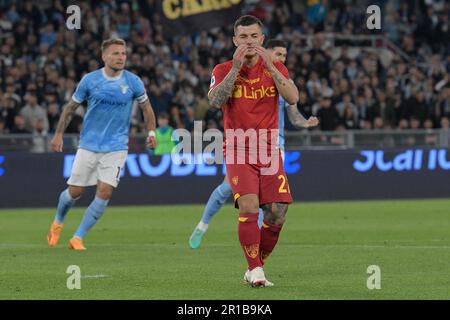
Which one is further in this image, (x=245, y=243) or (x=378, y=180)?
(x=378, y=180)

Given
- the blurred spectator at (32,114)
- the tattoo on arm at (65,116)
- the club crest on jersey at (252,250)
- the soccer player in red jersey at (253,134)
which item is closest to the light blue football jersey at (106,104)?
the tattoo on arm at (65,116)

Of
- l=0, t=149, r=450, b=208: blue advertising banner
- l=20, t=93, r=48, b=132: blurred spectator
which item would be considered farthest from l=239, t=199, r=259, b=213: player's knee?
l=20, t=93, r=48, b=132: blurred spectator

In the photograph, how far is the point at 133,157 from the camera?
22.5m

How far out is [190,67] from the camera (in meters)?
26.6

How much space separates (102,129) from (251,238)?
4.62 metres

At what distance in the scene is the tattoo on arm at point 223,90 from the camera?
9.77 metres

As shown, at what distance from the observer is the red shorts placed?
10000 millimetres

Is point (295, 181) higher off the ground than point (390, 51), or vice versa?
point (390, 51)

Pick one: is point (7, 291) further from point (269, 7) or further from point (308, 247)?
point (269, 7)

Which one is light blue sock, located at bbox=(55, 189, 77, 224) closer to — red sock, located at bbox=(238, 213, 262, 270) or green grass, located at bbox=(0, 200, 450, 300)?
green grass, located at bbox=(0, 200, 450, 300)

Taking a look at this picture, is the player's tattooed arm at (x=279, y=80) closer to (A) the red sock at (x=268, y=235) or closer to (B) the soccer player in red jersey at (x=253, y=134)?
(B) the soccer player in red jersey at (x=253, y=134)
